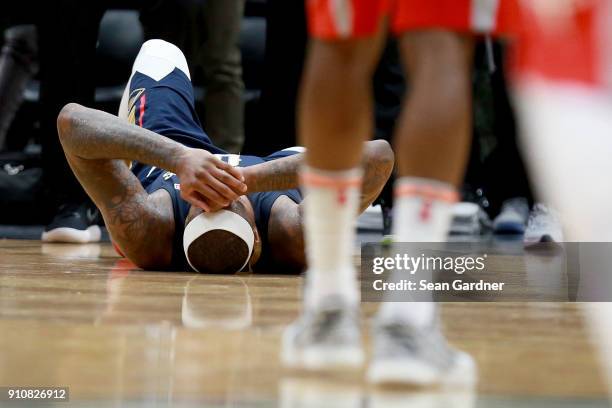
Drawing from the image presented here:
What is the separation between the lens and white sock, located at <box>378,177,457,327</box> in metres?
1.49

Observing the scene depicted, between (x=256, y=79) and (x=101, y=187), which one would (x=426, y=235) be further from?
(x=256, y=79)

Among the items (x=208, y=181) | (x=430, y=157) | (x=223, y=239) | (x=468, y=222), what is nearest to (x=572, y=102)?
(x=430, y=157)

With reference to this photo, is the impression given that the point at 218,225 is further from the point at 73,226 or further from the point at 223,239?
the point at 73,226

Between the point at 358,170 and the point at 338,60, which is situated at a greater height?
the point at 338,60

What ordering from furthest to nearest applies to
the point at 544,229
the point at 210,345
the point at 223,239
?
1. the point at 544,229
2. the point at 223,239
3. the point at 210,345

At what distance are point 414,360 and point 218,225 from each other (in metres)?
1.44

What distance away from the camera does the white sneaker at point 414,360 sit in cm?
142

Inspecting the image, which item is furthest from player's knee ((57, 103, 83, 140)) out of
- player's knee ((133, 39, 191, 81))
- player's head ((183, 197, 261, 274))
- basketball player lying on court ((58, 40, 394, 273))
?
player's knee ((133, 39, 191, 81))

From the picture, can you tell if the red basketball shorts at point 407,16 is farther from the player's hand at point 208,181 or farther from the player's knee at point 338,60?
the player's hand at point 208,181

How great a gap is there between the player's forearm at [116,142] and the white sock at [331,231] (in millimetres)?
1268

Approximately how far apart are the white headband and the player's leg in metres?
0.10

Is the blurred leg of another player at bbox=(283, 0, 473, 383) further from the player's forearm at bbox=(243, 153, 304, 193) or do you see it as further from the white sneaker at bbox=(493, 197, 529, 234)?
the white sneaker at bbox=(493, 197, 529, 234)

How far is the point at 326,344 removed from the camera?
5.07 ft

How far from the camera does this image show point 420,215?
4.91ft
